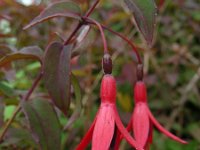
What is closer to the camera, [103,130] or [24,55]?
[103,130]

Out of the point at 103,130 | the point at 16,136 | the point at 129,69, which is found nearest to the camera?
the point at 103,130

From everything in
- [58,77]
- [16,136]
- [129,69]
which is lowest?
[129,69]

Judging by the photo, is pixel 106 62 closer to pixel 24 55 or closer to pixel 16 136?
pixel 24 55

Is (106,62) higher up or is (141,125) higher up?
(106,62)

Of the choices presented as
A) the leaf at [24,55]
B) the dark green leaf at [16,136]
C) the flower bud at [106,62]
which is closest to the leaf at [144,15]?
the flower bud at [106,62]

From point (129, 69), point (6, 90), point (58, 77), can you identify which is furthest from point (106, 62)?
point (129, 69)

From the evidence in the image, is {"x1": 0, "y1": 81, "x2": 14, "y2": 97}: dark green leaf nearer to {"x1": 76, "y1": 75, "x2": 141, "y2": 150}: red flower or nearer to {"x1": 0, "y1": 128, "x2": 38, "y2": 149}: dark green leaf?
{"x1": 0, "y1": 128, "x2": 38, "y2": 149}: dark green leaf

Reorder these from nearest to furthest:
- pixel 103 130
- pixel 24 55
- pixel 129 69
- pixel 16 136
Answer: pixel 103 130
pixel 24 55
pixel 16 136
pixel 129 69
